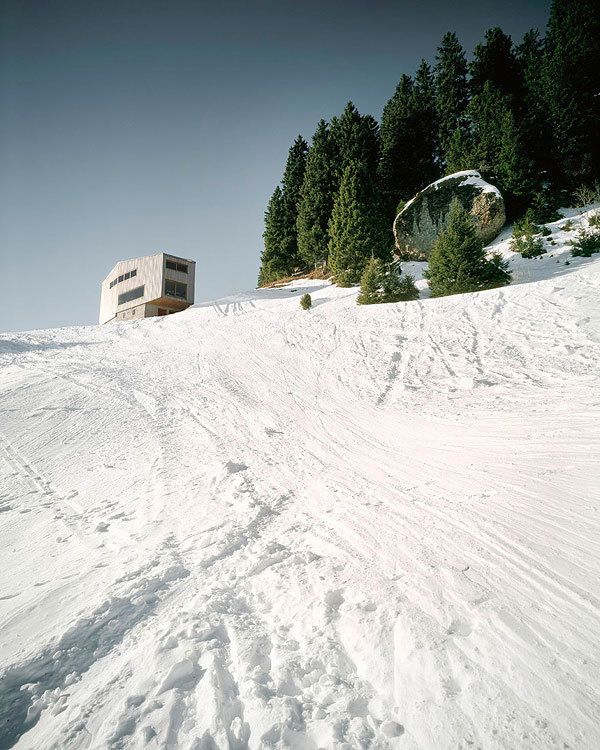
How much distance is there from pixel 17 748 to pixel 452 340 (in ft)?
32.3

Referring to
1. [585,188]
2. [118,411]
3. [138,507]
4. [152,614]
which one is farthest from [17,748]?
[585,188]

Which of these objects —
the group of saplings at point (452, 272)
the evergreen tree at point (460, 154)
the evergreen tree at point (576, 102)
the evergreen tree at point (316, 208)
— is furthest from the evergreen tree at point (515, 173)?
the evergreen tree at point (316, 208)

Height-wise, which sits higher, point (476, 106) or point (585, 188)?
point (476, 106)

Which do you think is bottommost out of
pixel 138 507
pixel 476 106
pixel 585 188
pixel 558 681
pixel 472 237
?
pixel 138 507

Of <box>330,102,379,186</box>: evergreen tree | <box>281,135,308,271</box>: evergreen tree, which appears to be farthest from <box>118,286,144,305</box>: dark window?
<box>330,102,379,186</box>: evergreen tree

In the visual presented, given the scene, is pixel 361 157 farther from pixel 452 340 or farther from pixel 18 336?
pixel 18 336

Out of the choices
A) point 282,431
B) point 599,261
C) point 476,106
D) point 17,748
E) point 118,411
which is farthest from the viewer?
point 476,106

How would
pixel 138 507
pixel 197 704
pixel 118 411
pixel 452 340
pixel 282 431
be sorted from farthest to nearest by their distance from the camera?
pixel 452 340 < pixel 118 411 < pixel 282 431 < pixel 138 507 < pixel 197 704

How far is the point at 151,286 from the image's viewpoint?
1118 inches

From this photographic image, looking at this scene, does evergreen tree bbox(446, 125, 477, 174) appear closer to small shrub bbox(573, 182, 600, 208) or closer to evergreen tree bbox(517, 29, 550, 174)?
evergreen tree bbox(517, 29, 550, 174)

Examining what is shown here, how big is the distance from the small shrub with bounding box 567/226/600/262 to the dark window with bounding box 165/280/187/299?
90.3ft

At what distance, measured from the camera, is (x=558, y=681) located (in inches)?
61.7

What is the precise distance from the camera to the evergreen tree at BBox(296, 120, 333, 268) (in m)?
25.9

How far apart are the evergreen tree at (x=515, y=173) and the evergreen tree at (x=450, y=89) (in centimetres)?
808
